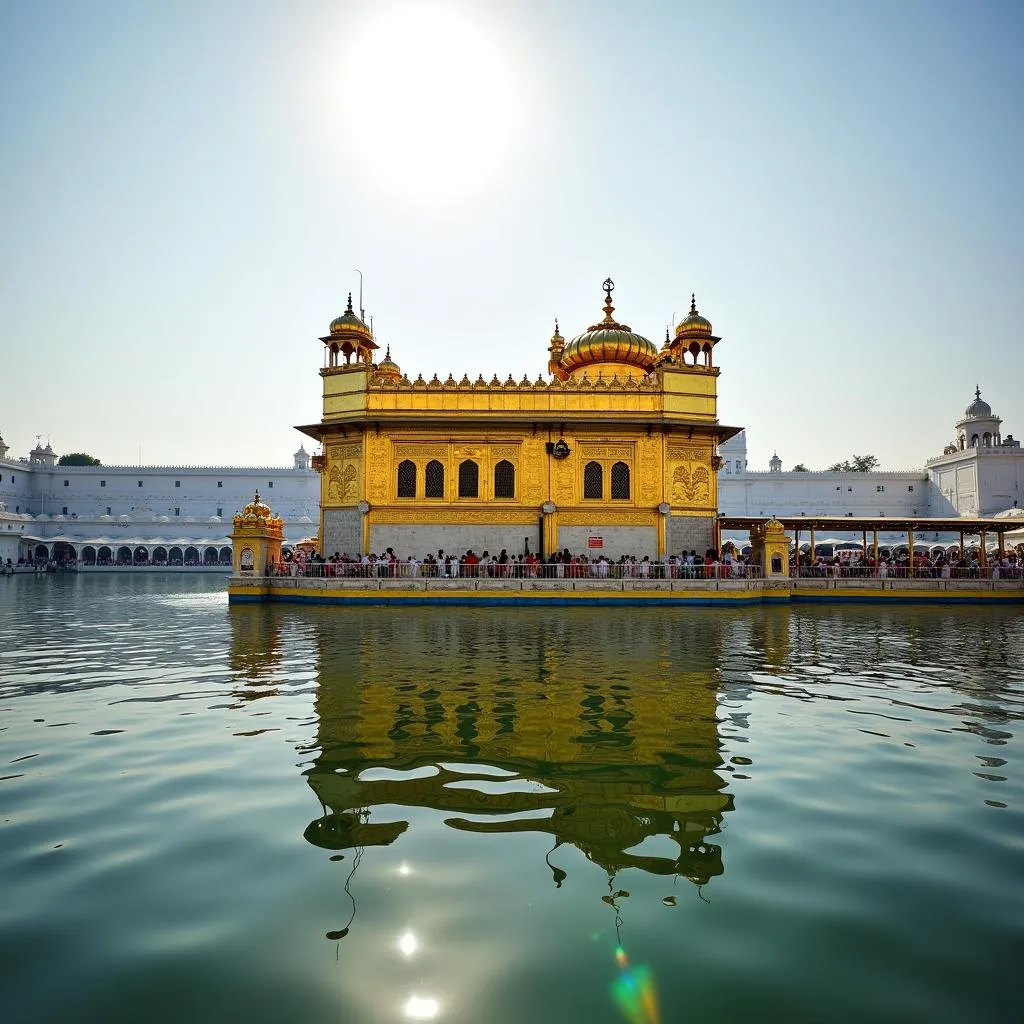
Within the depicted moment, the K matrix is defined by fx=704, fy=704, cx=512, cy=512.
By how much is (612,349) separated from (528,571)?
419 inches

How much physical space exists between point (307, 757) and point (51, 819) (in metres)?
1.61

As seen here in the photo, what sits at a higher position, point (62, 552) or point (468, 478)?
point (468, 478)

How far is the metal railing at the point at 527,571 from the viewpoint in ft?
70.3

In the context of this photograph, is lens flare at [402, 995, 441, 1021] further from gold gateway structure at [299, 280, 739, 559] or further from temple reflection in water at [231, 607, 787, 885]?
gold gateway structure at [299, 280, 739, 559]

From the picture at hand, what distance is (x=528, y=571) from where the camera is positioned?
21984 mm

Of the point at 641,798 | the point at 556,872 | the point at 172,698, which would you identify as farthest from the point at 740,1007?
the point at 172,698

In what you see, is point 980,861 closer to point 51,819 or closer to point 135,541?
point 51,819

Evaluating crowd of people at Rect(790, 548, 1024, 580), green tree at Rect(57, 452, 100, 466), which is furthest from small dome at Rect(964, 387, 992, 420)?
green tree at Rect(57, 452, 100, 466)

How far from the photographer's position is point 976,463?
2163 inches

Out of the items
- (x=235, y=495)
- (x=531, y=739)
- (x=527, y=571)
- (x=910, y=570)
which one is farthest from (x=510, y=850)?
(x=235, y=495)

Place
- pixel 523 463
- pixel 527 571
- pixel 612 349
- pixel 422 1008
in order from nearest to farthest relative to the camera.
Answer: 1. pixel 422 1008
2. pixel 527 571
3. pixel 523 463
4. pixel 612 349

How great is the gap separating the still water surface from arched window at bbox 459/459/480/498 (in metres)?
16.2

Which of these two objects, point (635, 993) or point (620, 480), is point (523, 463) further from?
point (635, 993)

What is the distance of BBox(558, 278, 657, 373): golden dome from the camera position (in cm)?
2775
